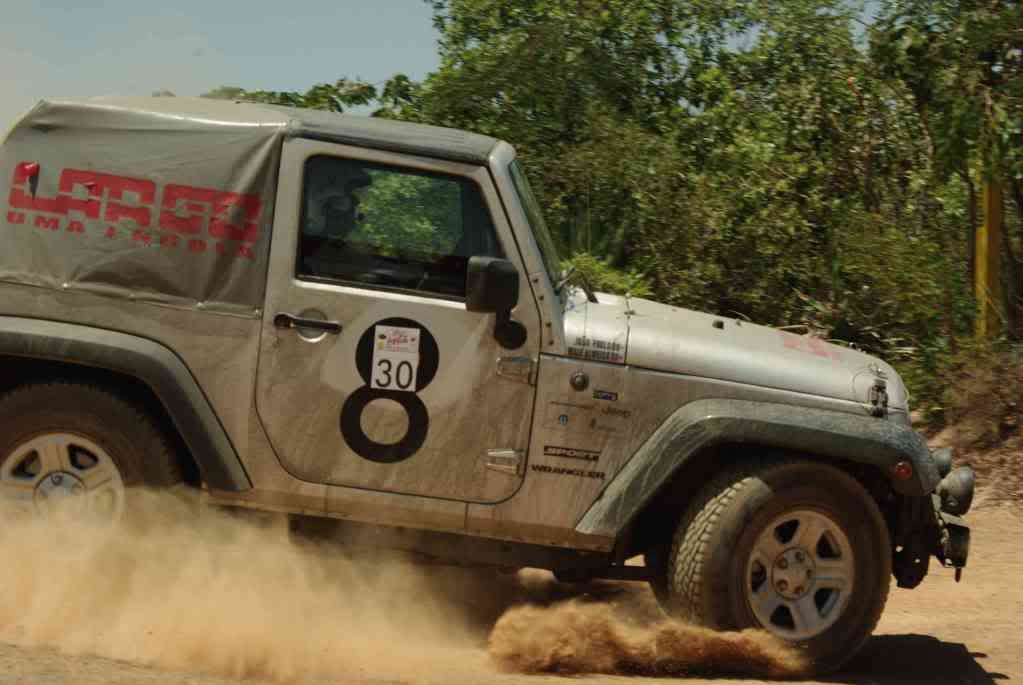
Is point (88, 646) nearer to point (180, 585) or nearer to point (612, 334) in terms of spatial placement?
point (180, 585)

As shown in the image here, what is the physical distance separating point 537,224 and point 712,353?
859mm

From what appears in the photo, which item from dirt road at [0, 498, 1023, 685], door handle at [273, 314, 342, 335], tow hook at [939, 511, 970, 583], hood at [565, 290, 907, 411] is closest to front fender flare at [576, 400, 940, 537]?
hood at [565, 290, 907, 411]

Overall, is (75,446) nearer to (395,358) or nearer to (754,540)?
(395,358)

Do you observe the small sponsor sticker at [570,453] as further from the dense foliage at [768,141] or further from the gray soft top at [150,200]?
the dense foliage at [768,141]

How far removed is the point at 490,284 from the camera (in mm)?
5008

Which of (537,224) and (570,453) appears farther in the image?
(537,224)

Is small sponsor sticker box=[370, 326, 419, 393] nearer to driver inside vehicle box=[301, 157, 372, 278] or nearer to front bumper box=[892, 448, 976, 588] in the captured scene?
driver inside vehicle box=[301, 157, 372, 278]

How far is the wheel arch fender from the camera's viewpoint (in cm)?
504

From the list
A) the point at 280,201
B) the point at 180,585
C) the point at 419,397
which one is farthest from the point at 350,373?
the point at 180,585

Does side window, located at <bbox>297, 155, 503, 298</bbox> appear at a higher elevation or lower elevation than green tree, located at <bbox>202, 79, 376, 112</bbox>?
lower

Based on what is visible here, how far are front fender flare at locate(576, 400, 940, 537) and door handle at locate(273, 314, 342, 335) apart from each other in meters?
Result: 1.17

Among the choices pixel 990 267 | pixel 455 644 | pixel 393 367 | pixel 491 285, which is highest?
pixel 990 267

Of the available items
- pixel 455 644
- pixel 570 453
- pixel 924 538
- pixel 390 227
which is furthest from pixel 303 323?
pixel 924 538

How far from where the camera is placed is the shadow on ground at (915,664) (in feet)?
18.8
